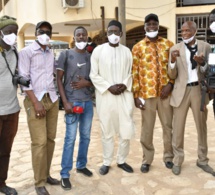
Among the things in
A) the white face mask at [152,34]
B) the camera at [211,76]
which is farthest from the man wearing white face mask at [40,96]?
the camera at [211,76]

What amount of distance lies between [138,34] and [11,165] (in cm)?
1063

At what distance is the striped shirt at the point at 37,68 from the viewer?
9.41 ft

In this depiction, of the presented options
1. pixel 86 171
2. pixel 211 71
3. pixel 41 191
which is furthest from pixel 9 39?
pixel 211 71

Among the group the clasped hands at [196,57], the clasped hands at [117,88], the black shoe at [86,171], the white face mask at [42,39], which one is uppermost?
the white face mask at [42,39]

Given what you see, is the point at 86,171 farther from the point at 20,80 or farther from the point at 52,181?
the point at 20,80

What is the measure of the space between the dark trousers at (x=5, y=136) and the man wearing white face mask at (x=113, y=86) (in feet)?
3.36

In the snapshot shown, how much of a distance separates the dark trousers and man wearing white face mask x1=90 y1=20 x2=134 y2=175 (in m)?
1.02

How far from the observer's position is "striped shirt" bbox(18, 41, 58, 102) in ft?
9.41

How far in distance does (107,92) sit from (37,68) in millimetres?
931

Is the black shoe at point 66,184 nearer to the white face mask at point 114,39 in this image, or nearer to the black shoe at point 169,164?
the black shoe at point 169,164

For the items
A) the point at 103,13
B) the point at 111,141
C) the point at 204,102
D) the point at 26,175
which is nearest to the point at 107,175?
the point at 111,141

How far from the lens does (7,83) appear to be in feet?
9.32

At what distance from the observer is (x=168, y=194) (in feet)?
10.2

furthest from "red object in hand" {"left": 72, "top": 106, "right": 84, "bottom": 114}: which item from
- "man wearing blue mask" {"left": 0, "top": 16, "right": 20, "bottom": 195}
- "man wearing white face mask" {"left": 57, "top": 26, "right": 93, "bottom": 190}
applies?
"man wearing blue mask" {"left": 0, "top": 16, "right": 20, "bottom": 195}
